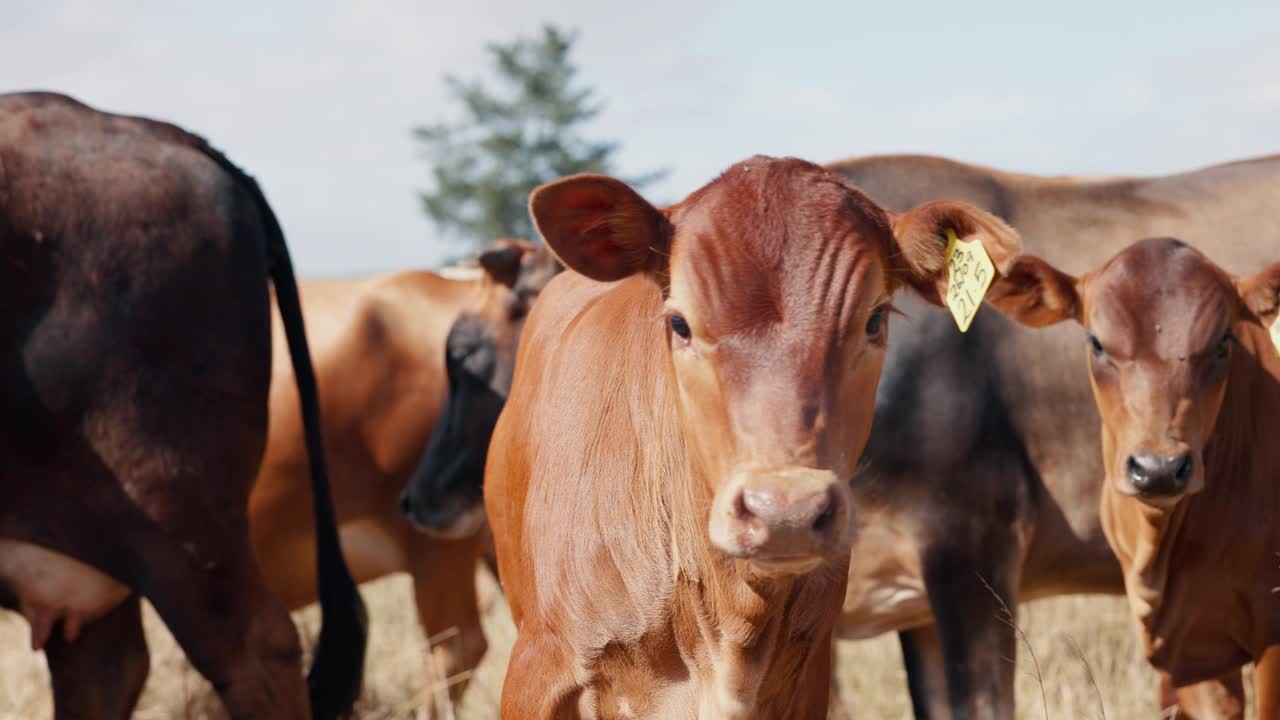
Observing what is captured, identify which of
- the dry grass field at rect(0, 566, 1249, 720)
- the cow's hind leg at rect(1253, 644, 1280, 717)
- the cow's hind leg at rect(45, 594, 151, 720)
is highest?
the cow's hind leg at rect(1253, 644, 1280, 717)

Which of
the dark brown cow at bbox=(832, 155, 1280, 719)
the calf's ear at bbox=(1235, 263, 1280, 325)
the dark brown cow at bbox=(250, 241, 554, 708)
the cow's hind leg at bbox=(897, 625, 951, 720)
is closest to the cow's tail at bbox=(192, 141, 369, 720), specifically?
the dark brown cow at bbox=(250, 241, 554, 708)

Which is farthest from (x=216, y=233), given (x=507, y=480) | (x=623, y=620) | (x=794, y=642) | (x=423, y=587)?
(x=423, y=587)

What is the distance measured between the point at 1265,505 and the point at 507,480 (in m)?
2.30

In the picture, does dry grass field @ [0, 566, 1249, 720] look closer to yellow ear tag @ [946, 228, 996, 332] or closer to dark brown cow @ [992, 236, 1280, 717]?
dark brown cow @ [992, 236, 1280, 717]

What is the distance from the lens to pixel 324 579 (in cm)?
453

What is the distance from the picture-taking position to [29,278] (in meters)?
3.74

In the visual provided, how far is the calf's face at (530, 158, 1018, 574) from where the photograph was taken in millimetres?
2322

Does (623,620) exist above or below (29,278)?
below

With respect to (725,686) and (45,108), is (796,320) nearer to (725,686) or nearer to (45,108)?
(725,686)

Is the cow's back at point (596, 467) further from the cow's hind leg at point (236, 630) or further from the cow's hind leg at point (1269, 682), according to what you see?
the cow's hind leg at point (1269, 682)

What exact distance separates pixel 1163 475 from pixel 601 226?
1.82 meters

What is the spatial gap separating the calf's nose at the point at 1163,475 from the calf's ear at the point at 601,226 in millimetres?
1677

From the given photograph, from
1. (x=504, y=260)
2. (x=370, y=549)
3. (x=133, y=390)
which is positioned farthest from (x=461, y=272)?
(x=133, y=390)

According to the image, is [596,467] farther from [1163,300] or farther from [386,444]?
[386,444]
